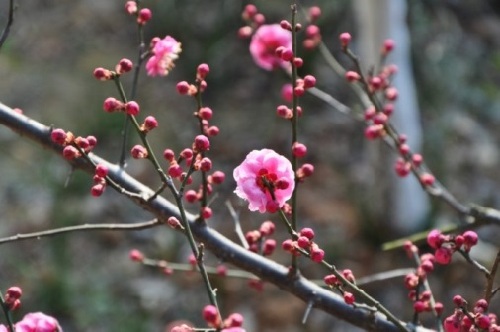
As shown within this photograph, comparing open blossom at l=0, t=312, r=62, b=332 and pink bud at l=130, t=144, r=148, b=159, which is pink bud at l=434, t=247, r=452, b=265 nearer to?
pink bud at l=130, t=144, r=148, b=159

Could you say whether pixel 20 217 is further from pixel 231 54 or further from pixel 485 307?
pixel 485 307

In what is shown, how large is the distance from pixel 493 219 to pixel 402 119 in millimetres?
1584

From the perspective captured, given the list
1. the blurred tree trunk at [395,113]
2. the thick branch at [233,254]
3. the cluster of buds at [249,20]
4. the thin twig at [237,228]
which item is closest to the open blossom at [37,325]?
the thick branch at [233,254]

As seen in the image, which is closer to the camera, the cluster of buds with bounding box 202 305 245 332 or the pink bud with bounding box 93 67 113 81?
the cluster of buds with bounding box 202 305 245 332

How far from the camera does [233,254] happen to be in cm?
117

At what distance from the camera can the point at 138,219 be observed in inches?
129

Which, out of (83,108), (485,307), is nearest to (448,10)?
(83,108)

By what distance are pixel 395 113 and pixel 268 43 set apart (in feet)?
4.67

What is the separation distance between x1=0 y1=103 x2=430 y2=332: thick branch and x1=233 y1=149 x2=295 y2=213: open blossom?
0.58 feet

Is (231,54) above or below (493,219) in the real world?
below

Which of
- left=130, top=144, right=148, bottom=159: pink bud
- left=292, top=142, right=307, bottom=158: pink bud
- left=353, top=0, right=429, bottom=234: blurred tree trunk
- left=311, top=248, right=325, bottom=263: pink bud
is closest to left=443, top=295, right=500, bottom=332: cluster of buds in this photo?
left=311, top=248, right=325, bottom=263: pink bud

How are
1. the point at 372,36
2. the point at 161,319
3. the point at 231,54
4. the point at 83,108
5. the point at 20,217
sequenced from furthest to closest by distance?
the point at 231,54
the point at 83,108
the point at 20,217
the point at 161,319
the point at 372,36

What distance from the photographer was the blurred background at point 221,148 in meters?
2.99

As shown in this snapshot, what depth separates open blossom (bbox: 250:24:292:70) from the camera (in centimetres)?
160
